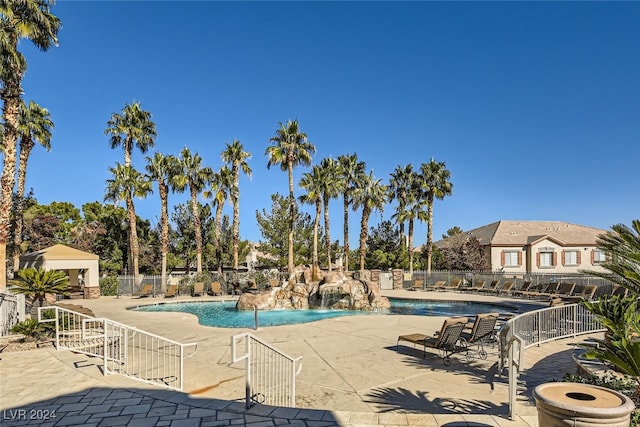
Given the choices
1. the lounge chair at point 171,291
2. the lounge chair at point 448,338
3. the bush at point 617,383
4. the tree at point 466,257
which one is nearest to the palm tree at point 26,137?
the lounge chair at point 171,291

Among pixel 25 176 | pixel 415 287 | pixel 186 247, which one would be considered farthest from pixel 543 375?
pixel 186 247

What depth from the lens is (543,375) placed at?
8.07 meters

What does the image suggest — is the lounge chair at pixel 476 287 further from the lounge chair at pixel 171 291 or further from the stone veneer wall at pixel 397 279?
the lounge chair at pixel 171 291

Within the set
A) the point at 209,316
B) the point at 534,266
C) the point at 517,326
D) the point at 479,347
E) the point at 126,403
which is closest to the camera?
the point at 126,403

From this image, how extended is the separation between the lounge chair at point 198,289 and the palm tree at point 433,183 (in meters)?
20.8

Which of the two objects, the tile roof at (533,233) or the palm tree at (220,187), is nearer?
the palm tree at (220,187)

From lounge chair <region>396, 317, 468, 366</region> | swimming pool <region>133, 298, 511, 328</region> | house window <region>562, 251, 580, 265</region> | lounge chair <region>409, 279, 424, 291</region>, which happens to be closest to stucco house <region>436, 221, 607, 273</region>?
house window <region>562, 251, 580, 265</region>

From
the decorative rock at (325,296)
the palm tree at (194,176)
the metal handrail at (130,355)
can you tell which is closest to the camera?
A: the metal handrail at (130,355)

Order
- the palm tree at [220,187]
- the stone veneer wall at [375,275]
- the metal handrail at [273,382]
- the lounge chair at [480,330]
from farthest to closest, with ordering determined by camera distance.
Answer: the palm tree at [220,187], the stone veneer wall at [375,275], the lounge chair at [480,330], the metal handrail at [273,382]

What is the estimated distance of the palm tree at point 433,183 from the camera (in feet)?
122

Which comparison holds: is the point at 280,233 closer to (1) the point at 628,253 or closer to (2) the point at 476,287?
(2) the point at 476,287

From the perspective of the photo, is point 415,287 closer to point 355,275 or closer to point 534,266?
point 355,275

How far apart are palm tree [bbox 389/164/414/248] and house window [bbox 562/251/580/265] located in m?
17.2

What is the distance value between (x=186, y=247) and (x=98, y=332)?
3589 centimetres
